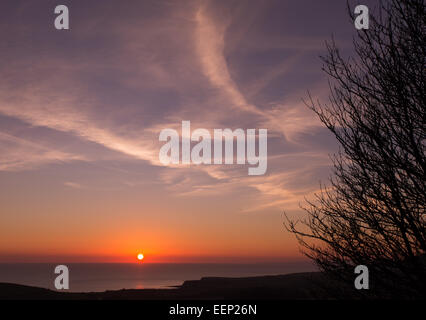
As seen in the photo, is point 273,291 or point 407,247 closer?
point 407,247

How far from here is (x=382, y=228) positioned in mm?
5832

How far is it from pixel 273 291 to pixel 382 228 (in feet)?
72.4

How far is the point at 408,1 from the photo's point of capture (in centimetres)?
596
